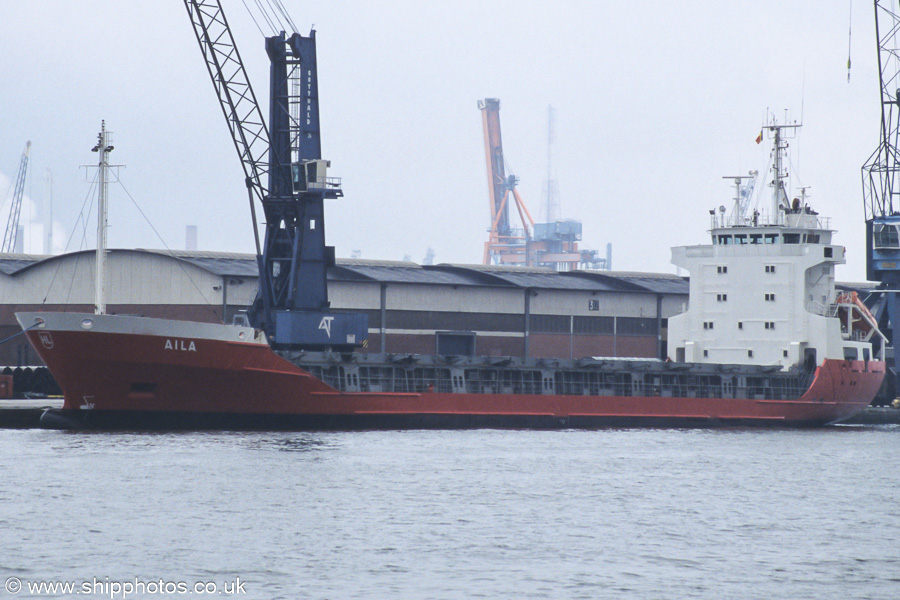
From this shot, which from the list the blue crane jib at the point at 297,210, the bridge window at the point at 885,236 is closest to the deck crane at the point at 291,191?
the blue crane jib at the point at 297,210

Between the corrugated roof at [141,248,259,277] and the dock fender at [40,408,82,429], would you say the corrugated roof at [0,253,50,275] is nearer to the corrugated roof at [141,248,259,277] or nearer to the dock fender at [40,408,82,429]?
the corrugated roof at [141,248,259,277]

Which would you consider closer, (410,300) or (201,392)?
(201,392)

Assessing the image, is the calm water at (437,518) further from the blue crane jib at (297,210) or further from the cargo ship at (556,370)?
the blue crane jib at (297,210)

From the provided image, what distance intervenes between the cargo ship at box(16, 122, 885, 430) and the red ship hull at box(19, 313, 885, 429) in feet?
0.17

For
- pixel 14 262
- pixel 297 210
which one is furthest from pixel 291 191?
pixel 14 262

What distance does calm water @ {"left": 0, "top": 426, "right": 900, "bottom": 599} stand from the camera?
2405 cm

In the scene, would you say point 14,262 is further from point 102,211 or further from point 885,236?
point 885,236

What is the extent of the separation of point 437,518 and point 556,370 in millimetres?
25650

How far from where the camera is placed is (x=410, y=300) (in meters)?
69.3

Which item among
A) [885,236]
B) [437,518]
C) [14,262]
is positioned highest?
[885,236]

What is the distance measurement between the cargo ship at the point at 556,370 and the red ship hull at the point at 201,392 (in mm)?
51

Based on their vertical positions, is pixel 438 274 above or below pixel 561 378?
above

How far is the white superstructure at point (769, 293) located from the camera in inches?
2295

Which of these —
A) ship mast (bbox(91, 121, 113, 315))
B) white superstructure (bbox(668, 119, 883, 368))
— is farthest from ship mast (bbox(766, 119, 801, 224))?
ship mast (bbox(91, 121, 113, 315))
